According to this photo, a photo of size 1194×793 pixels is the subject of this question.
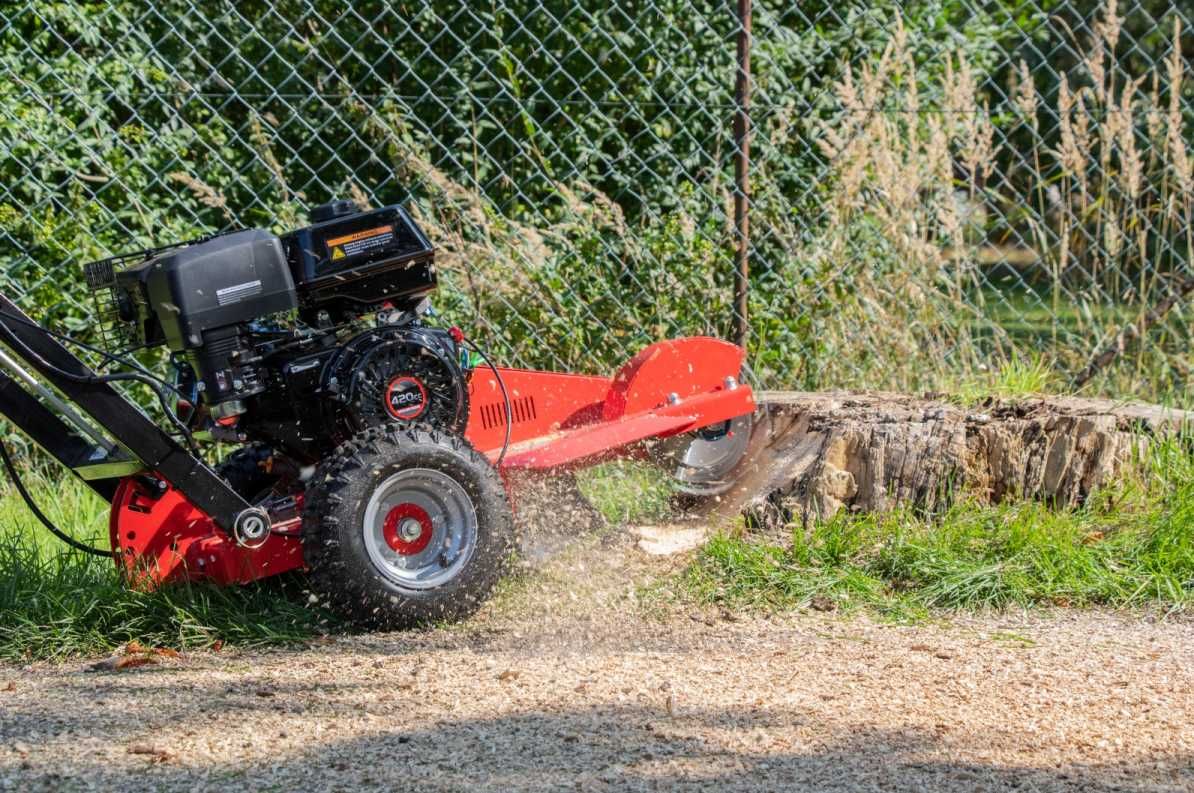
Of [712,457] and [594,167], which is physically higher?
[594,167]

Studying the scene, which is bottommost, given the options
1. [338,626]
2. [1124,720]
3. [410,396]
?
[1124,720]

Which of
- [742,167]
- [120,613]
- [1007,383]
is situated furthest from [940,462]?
[120,613]

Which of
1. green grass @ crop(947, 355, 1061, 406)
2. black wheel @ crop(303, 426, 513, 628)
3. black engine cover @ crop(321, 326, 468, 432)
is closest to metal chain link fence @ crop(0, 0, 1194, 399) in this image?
green grass @ crop(947, 355, 1061, 406)

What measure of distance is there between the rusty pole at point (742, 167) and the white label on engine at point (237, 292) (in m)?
2.35

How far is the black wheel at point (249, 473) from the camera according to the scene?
4109 millimetres

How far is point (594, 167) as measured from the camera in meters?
5.95

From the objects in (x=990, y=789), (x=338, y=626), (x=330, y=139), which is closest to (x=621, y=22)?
(x=330, y=139)

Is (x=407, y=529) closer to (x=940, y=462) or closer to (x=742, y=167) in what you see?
(x=940, y=462)

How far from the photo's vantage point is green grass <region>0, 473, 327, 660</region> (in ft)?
12.4

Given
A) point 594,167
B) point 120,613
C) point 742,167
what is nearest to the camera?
point 120,613

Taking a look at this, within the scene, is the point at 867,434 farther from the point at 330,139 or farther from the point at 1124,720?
the point at 330,139

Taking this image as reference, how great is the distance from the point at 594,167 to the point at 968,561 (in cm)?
244

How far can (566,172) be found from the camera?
623 centimetres

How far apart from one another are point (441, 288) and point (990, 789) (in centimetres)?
334
